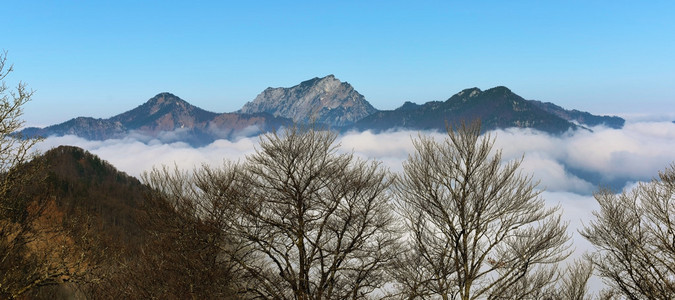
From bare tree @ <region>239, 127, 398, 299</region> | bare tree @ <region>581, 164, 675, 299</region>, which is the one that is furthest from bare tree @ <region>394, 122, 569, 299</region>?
bare tree @ <region>581, 164, 675, 299</region>

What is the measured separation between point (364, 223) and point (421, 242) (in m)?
2.14

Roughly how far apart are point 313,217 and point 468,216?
5394 mm

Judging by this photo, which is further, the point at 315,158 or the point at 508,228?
the point at 315,158

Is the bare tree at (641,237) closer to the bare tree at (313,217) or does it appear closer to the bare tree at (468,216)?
the bare tree at (468,216)

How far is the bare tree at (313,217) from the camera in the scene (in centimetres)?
1645

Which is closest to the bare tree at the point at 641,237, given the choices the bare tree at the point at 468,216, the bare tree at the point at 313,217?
the bare tree at the point at 468,216

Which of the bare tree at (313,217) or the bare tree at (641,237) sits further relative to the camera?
the bare tree at (641,237)

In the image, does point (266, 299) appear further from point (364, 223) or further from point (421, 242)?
point (421, 242)

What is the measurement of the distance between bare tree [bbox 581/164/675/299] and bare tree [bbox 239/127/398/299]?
11.3m

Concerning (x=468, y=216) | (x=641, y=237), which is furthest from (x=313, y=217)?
(x=641, y=237)

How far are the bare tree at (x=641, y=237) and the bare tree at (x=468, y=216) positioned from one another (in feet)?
21.8

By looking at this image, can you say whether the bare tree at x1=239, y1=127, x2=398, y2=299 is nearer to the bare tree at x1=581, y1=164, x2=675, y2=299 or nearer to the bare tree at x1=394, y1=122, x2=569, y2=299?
the bare tree at x1=394, y1=122, x2=569, y2=299

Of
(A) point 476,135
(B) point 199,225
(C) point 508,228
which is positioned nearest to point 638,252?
(C) point 508,228

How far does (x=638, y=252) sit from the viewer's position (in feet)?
71.1
